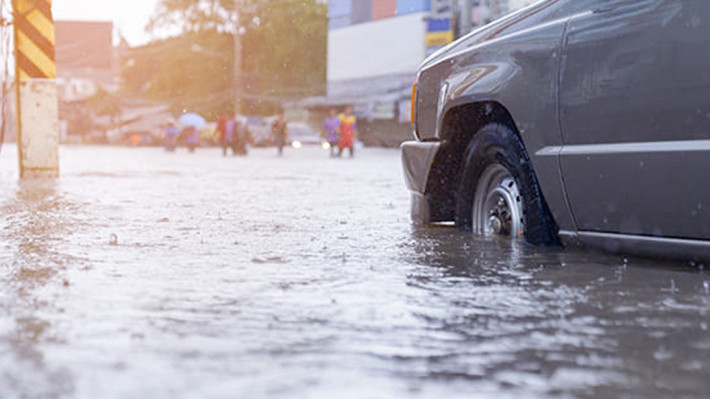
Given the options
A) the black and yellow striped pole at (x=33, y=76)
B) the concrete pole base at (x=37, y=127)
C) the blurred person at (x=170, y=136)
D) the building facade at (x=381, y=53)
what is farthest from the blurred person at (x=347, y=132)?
the black and yellow striped pole at (x=33, y=76)

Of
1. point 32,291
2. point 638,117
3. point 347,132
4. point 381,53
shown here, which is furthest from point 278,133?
point 32,291

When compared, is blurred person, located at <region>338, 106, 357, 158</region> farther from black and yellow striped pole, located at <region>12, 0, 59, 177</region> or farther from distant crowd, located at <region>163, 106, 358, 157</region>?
black and yellow striped pole, located at <region>12, 0, 59, 177</region>

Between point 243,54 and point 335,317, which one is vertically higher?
point 243,54

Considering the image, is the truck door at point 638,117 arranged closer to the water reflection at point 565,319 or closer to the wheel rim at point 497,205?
the water reflection at point 565,319

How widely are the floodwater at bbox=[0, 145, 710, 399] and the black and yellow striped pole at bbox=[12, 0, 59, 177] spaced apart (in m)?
6.68

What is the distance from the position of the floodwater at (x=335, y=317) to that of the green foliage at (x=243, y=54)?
58151mm

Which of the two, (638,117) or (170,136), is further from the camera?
(170,136)

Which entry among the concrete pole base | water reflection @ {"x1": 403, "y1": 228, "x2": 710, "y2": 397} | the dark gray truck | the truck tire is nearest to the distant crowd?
the concrete pole base

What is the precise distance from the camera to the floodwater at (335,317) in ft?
8.82

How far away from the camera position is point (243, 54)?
65688mm

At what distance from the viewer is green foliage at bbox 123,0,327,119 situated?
6431 centimetres

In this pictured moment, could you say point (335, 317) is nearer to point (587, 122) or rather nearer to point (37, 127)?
point (587, 122)

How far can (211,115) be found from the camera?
6950 cm

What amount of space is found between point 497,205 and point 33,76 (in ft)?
27.6
